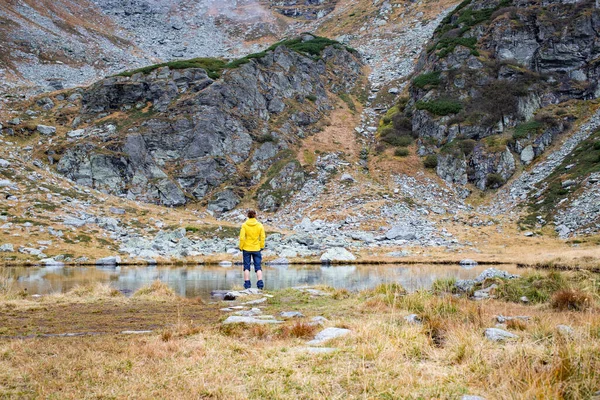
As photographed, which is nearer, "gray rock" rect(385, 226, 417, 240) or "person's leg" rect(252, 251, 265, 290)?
"person's leg" rect(252, 251, 265, 290)

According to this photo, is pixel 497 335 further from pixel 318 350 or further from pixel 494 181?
pixel 494 181

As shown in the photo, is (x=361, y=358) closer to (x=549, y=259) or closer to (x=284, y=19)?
(x=549, y=259)

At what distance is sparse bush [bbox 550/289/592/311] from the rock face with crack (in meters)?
36.1

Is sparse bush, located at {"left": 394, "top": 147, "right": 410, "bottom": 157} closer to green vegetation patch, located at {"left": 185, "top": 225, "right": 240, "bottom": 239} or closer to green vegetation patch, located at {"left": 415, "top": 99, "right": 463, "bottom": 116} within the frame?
green vegetation patch, located at {"left": 415, "top": 99, "right": 463, "bottom": 116}

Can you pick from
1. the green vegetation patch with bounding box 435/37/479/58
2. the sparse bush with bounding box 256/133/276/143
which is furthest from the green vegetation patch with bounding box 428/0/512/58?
the sparse bush with bounding box 256/133/276/143

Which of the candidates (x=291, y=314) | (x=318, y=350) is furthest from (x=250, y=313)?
(x=318, y=350)

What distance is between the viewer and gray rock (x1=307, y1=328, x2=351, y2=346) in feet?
17.8

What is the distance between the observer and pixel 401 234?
33625mm

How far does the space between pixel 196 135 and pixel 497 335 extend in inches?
1807

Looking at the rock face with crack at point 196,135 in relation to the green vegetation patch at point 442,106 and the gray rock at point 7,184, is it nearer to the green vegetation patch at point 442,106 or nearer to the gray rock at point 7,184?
the gray rock at point 7,184

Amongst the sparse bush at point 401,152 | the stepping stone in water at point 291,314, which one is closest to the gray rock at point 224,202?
the sparse bush at point 401,152

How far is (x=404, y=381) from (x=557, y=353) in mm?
1479

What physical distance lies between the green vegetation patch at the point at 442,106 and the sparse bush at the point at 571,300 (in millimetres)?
44822

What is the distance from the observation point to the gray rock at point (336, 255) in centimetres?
2730
